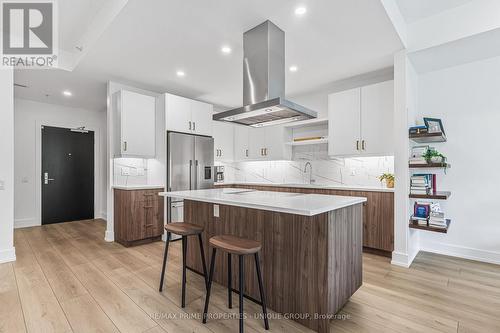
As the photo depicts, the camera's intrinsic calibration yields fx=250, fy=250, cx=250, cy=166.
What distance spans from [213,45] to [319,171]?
288 centimetres

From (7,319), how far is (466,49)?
17.3 ft

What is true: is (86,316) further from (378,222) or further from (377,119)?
(377,119)

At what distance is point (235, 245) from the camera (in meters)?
1.83

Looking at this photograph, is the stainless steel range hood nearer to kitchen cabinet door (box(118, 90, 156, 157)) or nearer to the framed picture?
the framed picture

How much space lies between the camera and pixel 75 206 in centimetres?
573

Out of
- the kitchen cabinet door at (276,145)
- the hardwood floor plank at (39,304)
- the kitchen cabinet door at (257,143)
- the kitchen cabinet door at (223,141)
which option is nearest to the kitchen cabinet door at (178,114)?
the kitchen cabinet door at (223,141)

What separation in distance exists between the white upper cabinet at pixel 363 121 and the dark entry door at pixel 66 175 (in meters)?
5.54

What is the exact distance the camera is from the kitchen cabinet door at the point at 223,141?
540 centimetres

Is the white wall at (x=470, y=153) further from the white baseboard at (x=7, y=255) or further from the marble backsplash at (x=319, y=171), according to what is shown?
the white baseboard at (x=7, y=255)

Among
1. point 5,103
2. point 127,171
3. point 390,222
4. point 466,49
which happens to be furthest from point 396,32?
point 5,103

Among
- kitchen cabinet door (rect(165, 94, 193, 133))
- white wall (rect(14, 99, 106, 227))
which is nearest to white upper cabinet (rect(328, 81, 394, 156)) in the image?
kitchen cabinet door (rect(165, 94, 193, 133))

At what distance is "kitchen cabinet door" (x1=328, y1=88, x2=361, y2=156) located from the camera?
12.4ft

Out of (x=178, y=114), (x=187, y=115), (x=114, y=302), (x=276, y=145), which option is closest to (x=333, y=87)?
(x=276, y=145)
